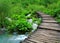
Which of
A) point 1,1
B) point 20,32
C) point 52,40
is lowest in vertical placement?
point 20,32

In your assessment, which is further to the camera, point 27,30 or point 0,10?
point 0,10

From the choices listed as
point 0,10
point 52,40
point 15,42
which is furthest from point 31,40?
point 0,10

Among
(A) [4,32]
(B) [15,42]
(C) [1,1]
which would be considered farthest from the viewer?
(C) [1,1]

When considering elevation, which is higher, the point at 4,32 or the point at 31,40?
the point at 31,40

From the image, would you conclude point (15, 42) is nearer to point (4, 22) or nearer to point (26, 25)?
point (26, 25)

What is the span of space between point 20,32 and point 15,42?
2.59 m

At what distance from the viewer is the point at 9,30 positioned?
11.5 metres

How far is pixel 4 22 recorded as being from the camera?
12422 mm

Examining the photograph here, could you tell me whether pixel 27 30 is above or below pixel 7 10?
below

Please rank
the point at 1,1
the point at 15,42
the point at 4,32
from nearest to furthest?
the point at 15,42, the point at 4,32, the point at 1,1

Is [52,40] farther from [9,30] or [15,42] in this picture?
[9,30]

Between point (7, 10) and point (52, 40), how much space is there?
7085mm

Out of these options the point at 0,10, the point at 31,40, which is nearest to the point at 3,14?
the point at 0,10

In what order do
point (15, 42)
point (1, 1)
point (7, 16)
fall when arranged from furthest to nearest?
point (7, 16)
point (1, 1)
point (15, 42)
